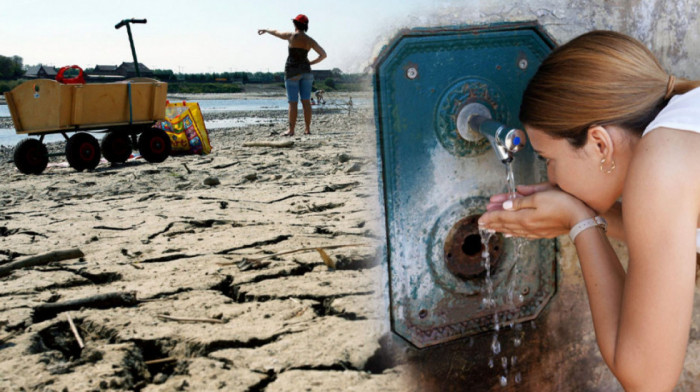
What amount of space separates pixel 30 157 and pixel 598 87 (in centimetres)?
584

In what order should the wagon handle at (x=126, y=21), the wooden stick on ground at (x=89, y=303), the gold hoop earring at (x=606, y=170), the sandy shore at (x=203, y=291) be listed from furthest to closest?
1. the wagon handle at (x=126, y=21)
2. the wooden stick on ground at (x=89, y=303)
3. the sandy shore at (x=203, y=291)
4. the gold hoop earring at (x=606, y=170)

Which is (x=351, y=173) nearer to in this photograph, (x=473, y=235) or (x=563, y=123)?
(x=473, y=235)

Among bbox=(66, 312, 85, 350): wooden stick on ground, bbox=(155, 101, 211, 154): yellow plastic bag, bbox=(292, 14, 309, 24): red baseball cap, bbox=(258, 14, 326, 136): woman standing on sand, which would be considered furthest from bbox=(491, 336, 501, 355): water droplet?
bbox=(155, 101, 211, 154): yellow plastic bag

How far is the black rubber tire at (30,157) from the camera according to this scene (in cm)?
559

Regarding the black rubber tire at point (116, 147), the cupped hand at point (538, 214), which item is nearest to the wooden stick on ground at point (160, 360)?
the cupped hand at point (538, 214)

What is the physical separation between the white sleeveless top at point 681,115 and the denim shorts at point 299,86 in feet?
17.3

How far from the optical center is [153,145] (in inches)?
243

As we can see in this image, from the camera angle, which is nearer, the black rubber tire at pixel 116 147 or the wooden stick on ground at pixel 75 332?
the wooden stick on ground at pixel 75 332

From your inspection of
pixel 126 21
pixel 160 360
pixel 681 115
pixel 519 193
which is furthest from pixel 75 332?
pixel 126 21

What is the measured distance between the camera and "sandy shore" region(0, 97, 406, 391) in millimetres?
1495

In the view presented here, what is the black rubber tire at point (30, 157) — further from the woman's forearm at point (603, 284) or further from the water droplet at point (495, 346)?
the woman's forearm at point (603, 284)

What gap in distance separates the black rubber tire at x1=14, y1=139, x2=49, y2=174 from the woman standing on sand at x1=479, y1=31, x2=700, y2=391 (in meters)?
5.67

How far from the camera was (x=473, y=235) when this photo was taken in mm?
1262

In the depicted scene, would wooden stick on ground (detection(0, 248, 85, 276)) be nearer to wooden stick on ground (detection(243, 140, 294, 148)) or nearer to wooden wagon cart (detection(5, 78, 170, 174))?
wooden wagon cart (detection(5, 78, 170, 174))
